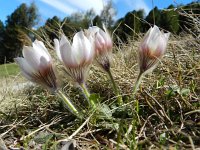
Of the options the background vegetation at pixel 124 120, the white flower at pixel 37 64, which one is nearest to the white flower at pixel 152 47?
the background vegetation at pixel 124 120

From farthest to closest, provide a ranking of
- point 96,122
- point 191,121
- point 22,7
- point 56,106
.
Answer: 1. point 22,7
2. point 56,106
3. point 96,122
4. point 191,121

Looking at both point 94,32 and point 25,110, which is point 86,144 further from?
point 25,110

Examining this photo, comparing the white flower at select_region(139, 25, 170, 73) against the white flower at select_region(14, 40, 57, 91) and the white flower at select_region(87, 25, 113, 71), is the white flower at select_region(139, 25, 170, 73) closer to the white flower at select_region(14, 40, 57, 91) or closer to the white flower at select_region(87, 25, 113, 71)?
the white flower at select_region(87, 25, 113, 71)

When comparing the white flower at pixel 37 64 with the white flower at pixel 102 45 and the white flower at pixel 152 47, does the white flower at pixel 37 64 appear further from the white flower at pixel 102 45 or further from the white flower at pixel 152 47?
the white flower at pixel 152 47

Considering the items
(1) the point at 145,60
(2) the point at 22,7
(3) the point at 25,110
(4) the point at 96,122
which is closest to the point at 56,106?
(3) the point at 25,110

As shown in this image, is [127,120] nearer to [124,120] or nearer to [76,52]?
[124,120]

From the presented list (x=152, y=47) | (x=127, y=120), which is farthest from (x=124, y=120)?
(x=152, y=47)

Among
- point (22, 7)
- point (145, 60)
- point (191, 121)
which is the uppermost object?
point (22, 7)
